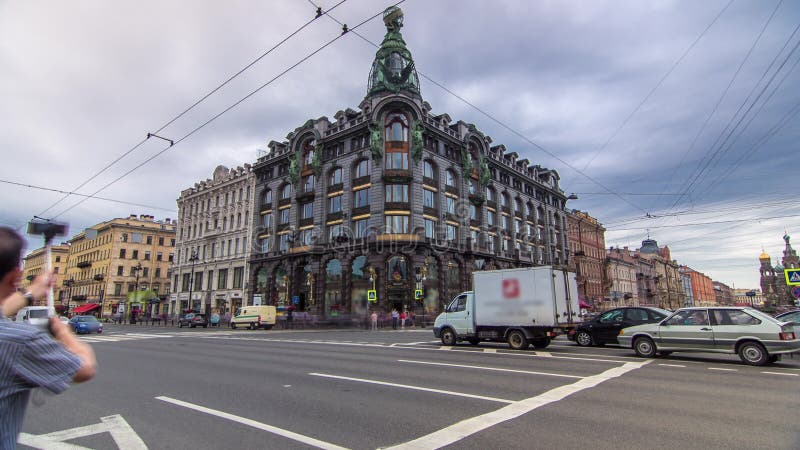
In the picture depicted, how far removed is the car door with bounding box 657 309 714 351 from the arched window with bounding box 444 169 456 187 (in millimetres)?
31118

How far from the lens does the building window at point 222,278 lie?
2148 inches

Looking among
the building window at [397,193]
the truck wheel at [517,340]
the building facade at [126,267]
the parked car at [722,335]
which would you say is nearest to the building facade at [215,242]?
the building facade at [126,267]

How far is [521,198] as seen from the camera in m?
56.9

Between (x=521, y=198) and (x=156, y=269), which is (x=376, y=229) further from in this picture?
(x=156, y=269)

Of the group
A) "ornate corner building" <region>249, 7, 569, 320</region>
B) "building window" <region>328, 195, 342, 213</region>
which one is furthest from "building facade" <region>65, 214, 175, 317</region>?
"building window" <region>328, 195, 342, 213</region>

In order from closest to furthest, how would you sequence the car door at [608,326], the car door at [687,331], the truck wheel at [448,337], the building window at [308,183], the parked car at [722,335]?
the parked car at [722,335] < the car door at [687,331] < the car door at [608,326] < the truck wheel at [448,337] < the building window at [308,183]

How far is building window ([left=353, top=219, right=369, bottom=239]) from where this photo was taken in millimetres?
39875

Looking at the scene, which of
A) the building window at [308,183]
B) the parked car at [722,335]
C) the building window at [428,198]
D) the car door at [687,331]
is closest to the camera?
the parked car at [722,335]

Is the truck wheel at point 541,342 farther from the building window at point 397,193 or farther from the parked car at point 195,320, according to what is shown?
the parked car at point 195,320

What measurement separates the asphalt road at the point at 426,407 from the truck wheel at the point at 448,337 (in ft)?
20.1

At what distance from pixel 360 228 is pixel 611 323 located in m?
27.0

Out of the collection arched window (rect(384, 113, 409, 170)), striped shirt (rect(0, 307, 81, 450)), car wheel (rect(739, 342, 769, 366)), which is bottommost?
car wheel (rect(739, 342, 769, 366))

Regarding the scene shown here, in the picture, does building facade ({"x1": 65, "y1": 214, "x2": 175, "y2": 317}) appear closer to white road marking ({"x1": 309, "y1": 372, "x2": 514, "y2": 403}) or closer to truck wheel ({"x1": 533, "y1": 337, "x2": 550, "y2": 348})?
truck wheel ({"x1": 533, "y1": 337, "x2": 550, "y2": 348})

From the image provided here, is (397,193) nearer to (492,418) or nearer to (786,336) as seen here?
(786,336)
